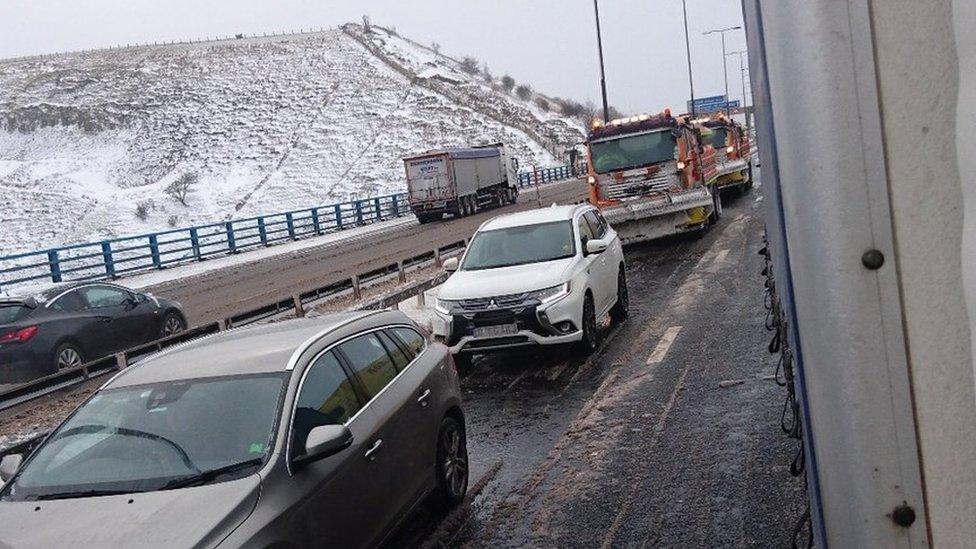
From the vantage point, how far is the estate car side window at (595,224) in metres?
12.5

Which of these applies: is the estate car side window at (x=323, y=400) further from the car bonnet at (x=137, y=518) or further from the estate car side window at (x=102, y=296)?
the estate car side window at (x=102, y=296)

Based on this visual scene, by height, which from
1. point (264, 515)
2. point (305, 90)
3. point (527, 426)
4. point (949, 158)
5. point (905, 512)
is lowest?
point (527, 426)

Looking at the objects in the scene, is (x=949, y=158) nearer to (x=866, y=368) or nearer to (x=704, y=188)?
(x=866, y=368)

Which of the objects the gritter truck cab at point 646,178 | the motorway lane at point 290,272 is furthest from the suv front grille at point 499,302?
the gritter truck cab at point 646,178

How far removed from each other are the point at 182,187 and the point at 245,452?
77182 millimetres

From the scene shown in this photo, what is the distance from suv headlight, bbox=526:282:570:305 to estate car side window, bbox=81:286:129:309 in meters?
7.46

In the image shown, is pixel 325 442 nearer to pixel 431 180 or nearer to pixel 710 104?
pixel 431 180

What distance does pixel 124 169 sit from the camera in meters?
85.4

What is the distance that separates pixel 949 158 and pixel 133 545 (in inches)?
133

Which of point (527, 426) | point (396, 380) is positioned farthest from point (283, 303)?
point (396, 380)

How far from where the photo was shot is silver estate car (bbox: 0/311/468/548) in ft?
13.1

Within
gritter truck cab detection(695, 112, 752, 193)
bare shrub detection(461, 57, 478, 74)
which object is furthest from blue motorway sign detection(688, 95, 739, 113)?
gritter truck cab detection(695, 112, 752, 193)

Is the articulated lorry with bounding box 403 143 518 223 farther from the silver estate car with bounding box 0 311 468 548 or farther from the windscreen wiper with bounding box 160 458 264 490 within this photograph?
the windscreen wiper with bounding box 160 458 264 490

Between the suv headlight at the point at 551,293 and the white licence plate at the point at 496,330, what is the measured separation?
0.43 m
